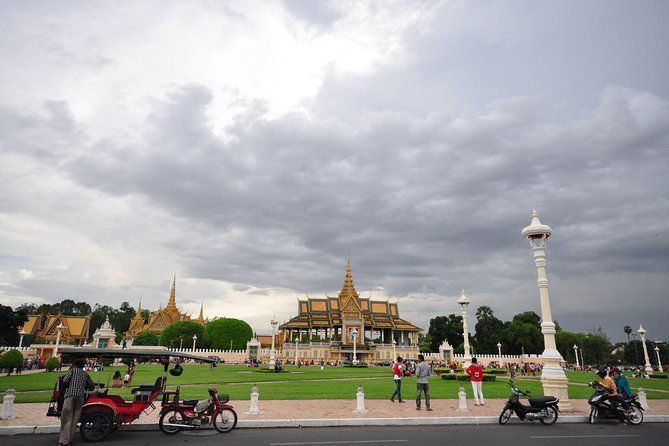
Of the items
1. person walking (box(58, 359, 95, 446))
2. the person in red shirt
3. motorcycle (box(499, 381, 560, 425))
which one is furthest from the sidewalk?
person walking (box(58, 359, 95, 446))

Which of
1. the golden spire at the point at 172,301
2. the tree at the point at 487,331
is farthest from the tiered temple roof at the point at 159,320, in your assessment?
the tree at the point at 487,331

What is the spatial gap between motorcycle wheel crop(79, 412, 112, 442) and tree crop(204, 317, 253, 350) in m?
57.2

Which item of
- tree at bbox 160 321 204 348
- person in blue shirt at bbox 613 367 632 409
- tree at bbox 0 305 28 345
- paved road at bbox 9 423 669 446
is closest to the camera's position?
paved road at bbox 9 423 669 446

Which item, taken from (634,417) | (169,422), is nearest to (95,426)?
(169,422)

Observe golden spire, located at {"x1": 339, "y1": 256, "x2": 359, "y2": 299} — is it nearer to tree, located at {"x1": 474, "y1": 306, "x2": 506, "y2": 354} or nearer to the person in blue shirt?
tree, located at {"x1": 474, "y1": 306, "x2": 506, "y2": 354}

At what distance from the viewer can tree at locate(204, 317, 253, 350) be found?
211 ft

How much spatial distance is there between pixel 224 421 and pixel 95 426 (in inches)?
110

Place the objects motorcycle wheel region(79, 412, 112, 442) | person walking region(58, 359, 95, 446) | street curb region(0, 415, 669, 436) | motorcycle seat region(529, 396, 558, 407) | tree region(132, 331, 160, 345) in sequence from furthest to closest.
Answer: tree region(132, 331, 160, 345)
motorcycle seat region(529, 396, 558, 407)
street curb region(0, 415, 669, 436)
motorcycle wheel region(79, 412, 112, 442)
person walking region(58, 359, 95, 446)

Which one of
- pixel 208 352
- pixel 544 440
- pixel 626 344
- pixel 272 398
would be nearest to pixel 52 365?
pixel 208 352

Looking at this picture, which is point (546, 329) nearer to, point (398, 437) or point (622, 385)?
point (622, 385)

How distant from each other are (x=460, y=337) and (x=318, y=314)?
2536 centimetres

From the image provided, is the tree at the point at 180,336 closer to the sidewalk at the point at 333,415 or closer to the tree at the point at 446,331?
the tree at the point at 446,331

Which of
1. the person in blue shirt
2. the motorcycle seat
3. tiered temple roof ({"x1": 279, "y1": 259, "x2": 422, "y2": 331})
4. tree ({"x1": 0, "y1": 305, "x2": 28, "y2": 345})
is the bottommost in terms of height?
the motorcycle seat

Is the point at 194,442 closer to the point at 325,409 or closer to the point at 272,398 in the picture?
the point at 325,409
